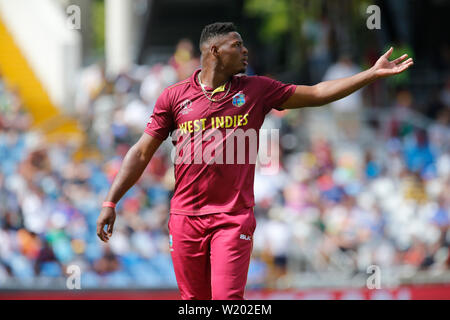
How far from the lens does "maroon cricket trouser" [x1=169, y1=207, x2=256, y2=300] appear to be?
5188mm

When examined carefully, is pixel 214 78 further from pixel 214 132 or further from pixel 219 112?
pixel 214 132

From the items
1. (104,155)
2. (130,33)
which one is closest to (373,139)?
(104,155)

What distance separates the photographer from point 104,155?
13.7 meters

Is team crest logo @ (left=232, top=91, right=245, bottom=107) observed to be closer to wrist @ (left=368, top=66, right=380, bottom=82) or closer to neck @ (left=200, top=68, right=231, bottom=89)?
neck @ (left=200, top=68, right=231, bottom=89)

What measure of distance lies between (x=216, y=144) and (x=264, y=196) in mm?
6819

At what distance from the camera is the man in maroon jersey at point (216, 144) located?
17.4 ft

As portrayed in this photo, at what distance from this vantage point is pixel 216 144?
212 inches

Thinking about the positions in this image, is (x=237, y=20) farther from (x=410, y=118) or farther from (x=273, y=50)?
(x=410, y=118)

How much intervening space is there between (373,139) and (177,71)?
400 centimetres

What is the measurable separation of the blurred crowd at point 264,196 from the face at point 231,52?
5.39 m
